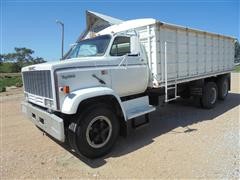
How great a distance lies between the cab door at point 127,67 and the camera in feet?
15.8

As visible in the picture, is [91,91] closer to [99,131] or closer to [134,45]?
[99,131]

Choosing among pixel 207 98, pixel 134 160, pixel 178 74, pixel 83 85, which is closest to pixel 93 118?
pixel 83 85

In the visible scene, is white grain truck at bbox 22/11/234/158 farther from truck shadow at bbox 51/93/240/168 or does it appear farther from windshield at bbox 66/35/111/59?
truck shadow at bbox 51/93/240/168

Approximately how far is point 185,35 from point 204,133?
3.00 metres

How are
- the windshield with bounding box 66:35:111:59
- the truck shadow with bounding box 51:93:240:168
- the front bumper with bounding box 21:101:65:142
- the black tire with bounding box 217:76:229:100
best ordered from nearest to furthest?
the front bumper with bounding box 21:101:65:142 < the truck shadow with bounding box 51:93:240:168 < the windshield with bounding box 66:35:111:59 < the black tire with bounding box 217:76:229:100

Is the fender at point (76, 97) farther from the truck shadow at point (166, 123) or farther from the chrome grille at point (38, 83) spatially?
the truck shadow at point (166, 123)

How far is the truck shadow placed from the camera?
181 inches

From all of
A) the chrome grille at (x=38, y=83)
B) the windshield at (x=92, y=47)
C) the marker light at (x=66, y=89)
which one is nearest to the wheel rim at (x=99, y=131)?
the marker light at (x=66, y=89)

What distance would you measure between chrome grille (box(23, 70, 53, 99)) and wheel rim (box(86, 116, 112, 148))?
3.17ft

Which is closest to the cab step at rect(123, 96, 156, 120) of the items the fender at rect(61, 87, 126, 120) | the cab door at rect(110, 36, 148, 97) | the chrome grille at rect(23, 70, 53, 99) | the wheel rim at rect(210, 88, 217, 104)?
the cab door at rect(110, 36, 148, 97)

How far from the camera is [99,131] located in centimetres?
437

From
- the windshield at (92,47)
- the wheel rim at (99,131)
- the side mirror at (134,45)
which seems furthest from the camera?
the side mirror at (134,45)

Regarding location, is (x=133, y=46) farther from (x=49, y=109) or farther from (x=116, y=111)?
(x=49, y=109)

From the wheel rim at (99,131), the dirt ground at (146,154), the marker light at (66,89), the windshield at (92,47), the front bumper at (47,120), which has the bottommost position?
the dirt ground at (146,154)
